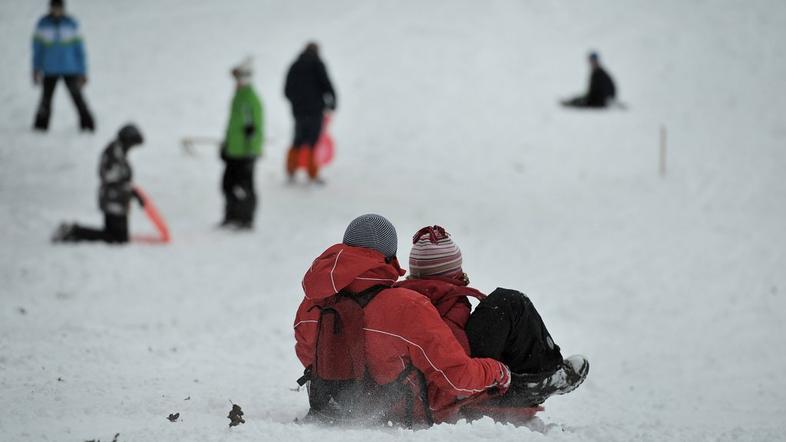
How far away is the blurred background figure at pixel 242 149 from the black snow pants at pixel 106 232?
1501 mm

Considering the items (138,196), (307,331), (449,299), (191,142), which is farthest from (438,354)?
(191,142)

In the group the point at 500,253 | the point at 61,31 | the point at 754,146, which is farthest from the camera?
the point at 754,146

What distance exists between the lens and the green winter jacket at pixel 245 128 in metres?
9.32

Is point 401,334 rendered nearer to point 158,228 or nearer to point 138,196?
point 138,196

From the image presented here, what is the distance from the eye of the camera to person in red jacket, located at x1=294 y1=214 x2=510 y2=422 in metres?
3.50

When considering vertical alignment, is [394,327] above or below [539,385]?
above

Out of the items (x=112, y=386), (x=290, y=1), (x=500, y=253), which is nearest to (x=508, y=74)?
(x=290, y=1)

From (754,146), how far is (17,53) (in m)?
14.3

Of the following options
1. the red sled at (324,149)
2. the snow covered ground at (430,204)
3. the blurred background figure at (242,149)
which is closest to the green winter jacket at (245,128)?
the blurred background figure at (242,149)

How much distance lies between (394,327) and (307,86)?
8.30m

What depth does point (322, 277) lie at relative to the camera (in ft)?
11.7

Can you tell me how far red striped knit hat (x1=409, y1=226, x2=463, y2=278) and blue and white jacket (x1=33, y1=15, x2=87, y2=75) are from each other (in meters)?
9.32

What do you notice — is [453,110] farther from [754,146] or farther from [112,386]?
[112,386]

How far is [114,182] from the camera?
27.2ft
